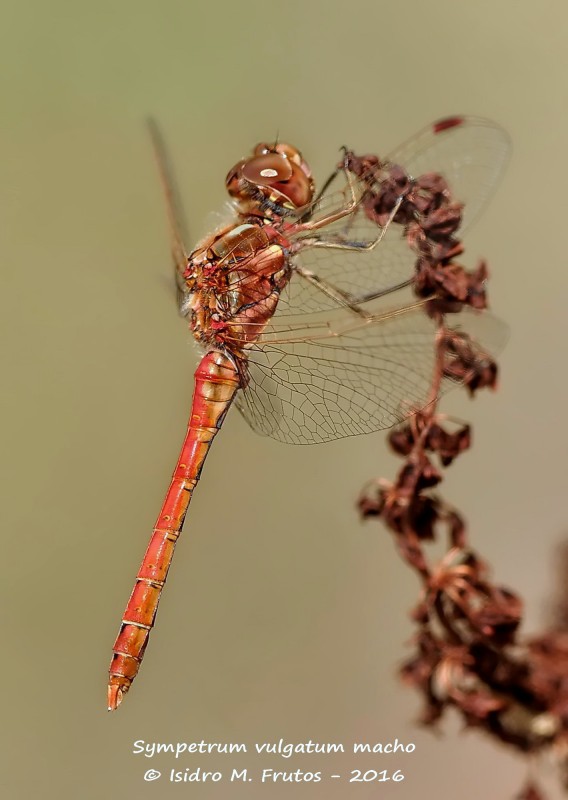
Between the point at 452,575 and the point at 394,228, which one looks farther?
the point at 394,228

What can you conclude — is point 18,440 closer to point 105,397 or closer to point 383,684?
point 105,397

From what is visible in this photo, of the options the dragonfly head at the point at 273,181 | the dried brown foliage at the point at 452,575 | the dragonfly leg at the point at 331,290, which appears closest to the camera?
the dried brown foliage at the point at 452,575

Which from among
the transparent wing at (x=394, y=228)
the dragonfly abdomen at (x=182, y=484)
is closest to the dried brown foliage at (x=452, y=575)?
the transparent wing at (x=394, y=228)

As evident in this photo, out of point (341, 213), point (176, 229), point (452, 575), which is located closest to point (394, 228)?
point (341, 213)

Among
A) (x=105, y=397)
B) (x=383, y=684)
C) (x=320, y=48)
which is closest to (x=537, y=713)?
(x=383, y=684)

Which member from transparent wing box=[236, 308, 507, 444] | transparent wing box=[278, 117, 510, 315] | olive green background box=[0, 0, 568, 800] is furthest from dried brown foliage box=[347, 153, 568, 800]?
olive green background box=[0, 0, 568, 800]

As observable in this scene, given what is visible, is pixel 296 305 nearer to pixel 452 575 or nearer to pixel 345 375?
pixel 345 375

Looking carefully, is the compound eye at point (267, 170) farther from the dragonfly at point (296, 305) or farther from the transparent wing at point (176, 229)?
the transparent wing at point (176, 229)
